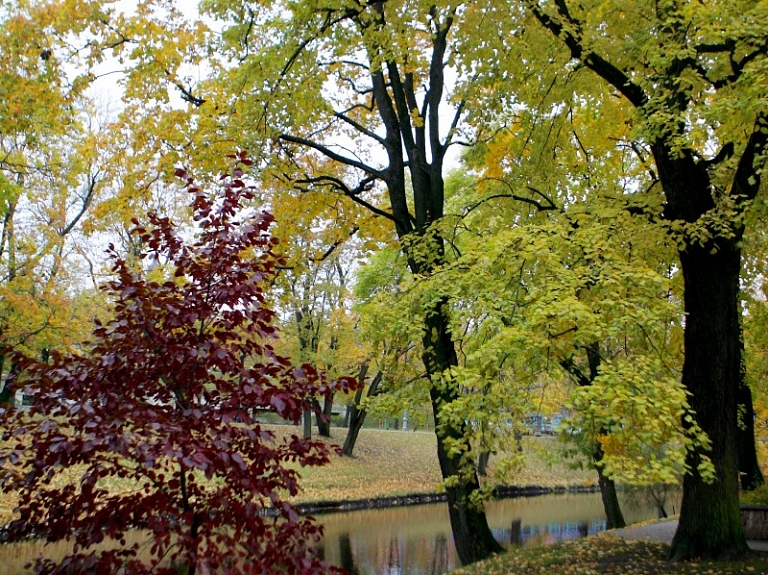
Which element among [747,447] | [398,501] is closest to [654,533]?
[747,447]

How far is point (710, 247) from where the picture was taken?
725 cm

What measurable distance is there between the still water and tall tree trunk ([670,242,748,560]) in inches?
229

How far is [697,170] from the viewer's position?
7.38 m

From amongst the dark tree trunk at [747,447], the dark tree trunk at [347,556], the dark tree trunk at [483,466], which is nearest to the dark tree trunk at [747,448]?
the dark tree trunk at [747,447]

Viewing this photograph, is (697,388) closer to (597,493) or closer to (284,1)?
(284,1)

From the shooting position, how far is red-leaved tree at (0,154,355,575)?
9.75 feet

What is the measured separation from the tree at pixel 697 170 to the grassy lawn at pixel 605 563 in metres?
0.32

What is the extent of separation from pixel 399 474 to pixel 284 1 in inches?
760

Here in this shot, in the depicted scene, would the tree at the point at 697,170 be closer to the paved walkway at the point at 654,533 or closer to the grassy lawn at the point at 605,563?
the grassy lawn at the point at 605,563

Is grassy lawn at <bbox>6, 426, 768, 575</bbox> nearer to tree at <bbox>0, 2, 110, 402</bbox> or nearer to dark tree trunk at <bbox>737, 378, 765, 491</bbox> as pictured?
dark tree trunk at <bbox>737, 378, 765, 491</bbox>

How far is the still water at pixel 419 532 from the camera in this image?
12.1 meters

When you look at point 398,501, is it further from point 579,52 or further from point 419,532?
point 579,52

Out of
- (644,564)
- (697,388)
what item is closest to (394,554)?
(644,564)

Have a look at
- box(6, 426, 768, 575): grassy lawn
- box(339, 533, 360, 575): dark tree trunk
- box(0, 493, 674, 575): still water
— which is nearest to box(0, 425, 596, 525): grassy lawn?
box(6, 426, 768, 575): grassy lawn
